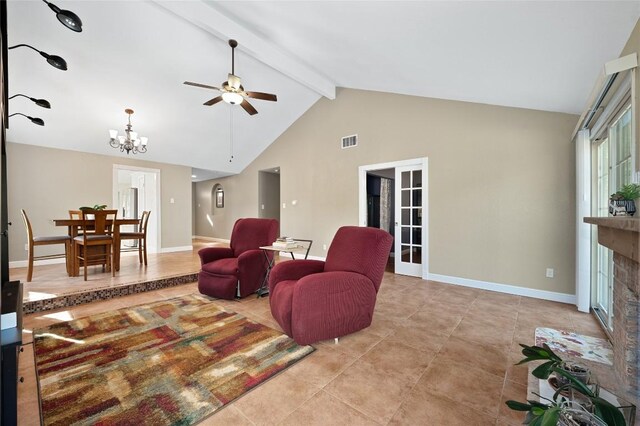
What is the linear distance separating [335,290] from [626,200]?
1.94 metres

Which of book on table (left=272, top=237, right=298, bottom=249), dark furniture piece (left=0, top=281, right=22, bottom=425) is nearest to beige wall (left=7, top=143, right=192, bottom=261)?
book on table (left=272, top=237, right=298, bottom=249)

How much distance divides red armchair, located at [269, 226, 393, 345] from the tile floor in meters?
0.19

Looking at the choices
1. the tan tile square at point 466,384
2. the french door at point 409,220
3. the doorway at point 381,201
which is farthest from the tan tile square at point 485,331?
the doorway at point 381,201

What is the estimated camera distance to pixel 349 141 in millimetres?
5285

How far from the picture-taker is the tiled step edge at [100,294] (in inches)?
110

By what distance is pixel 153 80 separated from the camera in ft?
14.0

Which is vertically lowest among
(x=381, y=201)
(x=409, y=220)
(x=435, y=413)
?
(x=435, y=413)

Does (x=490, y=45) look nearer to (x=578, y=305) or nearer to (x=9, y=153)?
(x=578, y=305)

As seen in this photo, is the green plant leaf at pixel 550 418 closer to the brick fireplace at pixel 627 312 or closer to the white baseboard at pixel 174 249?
the brick fireplace at pixel 627 312

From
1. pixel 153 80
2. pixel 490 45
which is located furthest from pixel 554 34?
pixel 153 80

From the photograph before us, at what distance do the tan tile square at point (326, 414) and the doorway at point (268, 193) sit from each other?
616 cm

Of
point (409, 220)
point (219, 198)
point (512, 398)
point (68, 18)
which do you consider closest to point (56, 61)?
point (68, 18)

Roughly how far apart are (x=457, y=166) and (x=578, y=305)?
2.15m

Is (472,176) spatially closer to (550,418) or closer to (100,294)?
(550,418)
